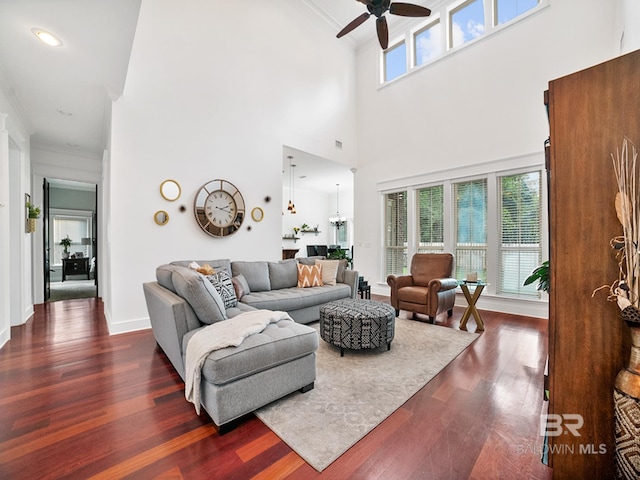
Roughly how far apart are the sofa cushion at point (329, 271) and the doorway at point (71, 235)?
632 centimetres

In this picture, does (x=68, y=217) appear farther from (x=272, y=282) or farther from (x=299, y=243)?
(x=272, y=282)

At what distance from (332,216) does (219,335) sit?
9755mm

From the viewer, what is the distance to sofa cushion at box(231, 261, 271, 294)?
12.8 ft

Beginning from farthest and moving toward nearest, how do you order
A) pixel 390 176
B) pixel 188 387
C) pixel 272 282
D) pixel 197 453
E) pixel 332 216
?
pixel 332 216
pixel 390 176
pixel 272 282
pixel 188 387
pixel 197 453

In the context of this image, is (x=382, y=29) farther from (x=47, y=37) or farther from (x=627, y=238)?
(x=627, y=238)

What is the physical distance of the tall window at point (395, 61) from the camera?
646 centimetres


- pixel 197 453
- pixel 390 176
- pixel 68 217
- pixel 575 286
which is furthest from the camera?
pixel 68 217

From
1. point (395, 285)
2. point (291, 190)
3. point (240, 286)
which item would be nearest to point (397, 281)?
point (395, 285)

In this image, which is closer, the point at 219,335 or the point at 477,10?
the point at 219,335

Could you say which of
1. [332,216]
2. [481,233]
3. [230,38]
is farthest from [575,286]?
[332,216]

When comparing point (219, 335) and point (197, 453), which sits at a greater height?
point (219, 335)

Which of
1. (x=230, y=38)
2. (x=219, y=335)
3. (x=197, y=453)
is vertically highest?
(x=230, y=38)

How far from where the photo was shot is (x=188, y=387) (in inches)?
72.2

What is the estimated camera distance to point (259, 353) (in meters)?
1.83
